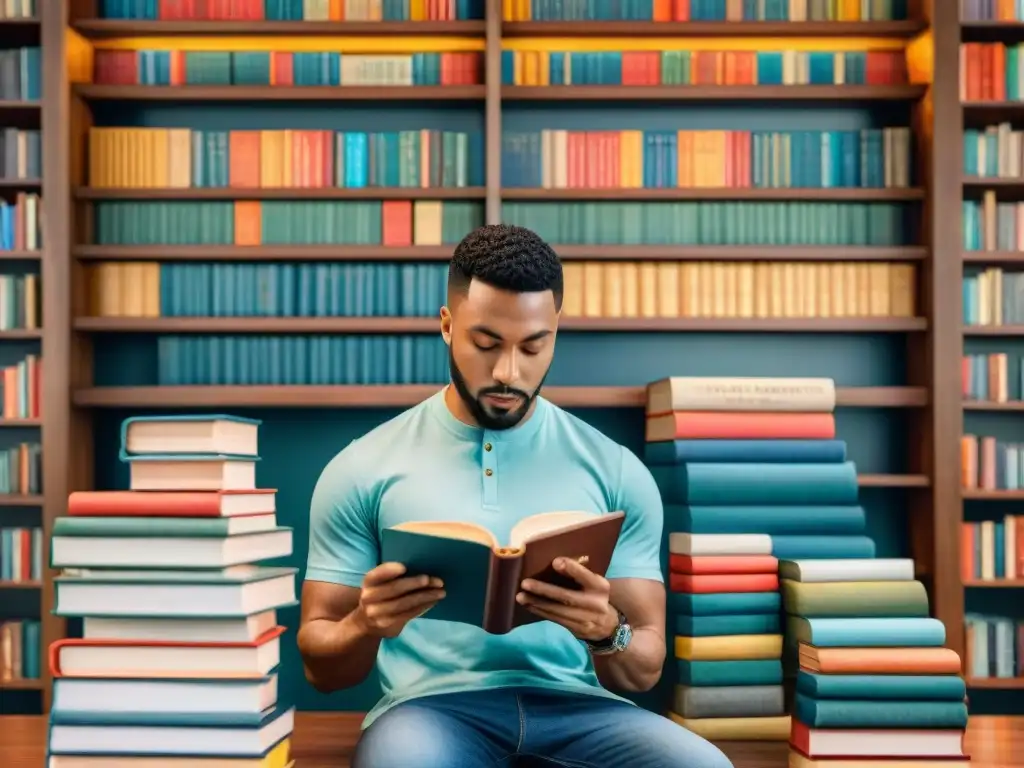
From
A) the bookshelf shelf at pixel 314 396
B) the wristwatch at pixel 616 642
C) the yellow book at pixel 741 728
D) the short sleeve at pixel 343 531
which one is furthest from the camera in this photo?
the bookshelf shelf at pixel 314 396

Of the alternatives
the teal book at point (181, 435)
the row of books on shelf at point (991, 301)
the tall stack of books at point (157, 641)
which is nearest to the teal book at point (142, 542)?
the tall stack of books at point (157, 641)

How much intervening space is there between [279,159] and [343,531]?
5.98 ft

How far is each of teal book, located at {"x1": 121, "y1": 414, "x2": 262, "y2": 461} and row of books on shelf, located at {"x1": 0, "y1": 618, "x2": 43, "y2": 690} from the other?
178 cm

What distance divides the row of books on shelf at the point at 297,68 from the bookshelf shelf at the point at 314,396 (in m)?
0.89

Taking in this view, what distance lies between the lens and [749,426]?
281 cm

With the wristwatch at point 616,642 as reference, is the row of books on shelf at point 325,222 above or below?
above

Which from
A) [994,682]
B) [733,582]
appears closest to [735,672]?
[733,582]

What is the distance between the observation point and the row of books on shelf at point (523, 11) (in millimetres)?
3357

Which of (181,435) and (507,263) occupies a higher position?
(507,263)

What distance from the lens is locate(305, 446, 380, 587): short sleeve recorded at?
1.78 m

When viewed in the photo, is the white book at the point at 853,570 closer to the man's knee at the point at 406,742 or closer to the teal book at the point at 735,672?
the teal book at the point at 735,672

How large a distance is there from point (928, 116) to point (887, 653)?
1.86 metres

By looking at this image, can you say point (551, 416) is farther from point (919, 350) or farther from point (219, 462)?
point (919, 350)

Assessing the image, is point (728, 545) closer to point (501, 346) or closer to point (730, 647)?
point (730, 647)
